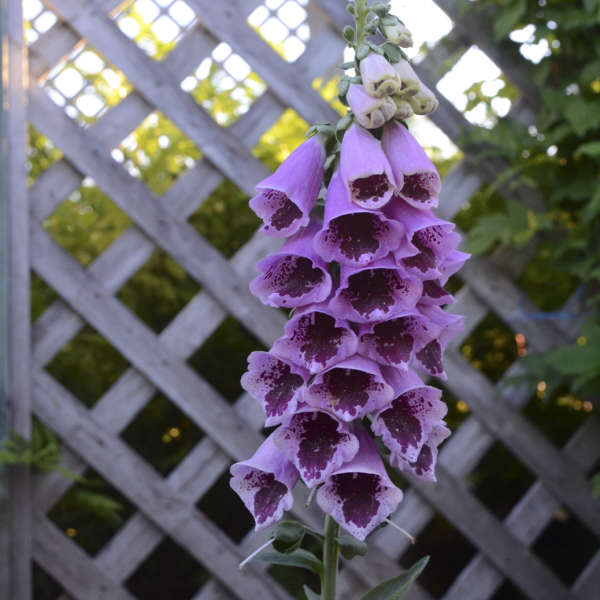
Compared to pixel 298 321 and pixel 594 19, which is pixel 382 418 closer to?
pixel 298 321

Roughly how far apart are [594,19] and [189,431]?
1.39 meters

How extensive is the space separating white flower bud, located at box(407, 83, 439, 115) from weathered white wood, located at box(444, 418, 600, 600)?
1479 millimetres

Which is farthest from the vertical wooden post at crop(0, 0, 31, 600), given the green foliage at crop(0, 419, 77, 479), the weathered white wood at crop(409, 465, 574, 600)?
the weathered white wood at crop(409, 465, 574, 600)

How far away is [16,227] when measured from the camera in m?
1.78

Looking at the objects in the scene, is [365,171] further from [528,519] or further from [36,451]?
[528,519]

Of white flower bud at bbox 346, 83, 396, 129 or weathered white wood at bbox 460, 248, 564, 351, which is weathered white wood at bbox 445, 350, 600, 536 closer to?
weathered white wood at bbox 460, 248, 564, 351

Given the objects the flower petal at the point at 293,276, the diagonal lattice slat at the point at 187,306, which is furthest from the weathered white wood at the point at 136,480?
the flower petal at the point at 293,276

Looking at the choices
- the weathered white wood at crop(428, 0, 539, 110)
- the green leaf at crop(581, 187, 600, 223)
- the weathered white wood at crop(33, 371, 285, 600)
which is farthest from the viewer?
the weathered white wood at crop(428, 0, 539, 110)

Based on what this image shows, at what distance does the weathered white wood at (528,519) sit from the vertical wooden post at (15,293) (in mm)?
1038

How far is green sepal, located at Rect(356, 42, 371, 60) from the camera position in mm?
680

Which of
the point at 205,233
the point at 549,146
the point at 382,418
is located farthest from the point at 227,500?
the point at 382,418

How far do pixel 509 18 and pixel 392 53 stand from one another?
122 cm

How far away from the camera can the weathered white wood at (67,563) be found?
1.78 m

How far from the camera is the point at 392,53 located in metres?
0.69
